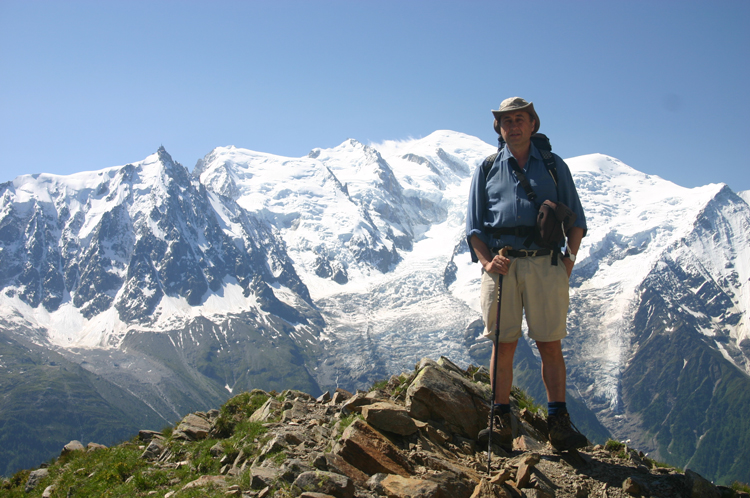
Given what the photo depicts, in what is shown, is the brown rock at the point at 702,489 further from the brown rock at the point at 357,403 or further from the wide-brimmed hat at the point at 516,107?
the wide-brimmed hat at the point at 516,107

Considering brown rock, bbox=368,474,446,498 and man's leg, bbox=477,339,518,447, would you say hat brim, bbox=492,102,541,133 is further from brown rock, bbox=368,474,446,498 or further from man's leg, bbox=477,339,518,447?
brown rock, bbox=368,474,446,498

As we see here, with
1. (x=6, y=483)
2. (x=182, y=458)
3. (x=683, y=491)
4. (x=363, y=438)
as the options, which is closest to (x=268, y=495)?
(x=363, y=438)

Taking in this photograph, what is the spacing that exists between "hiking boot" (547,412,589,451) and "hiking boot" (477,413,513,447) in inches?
31.9

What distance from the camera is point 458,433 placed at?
948 centimetres

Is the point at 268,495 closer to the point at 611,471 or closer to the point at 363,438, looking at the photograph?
the point at 363,438

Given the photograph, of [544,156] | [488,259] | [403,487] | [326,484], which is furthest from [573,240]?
[326,484]

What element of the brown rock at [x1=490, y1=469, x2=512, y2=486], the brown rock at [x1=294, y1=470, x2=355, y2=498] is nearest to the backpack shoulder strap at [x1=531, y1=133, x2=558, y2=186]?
the brown rock at [x1=490, y1=469, x2=512, y2=486]

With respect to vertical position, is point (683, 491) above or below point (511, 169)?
below

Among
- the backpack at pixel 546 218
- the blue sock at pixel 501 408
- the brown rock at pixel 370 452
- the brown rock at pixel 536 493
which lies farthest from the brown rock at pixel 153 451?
the backpack at pixel 546 218

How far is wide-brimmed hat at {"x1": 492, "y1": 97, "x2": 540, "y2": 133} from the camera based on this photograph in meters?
8.75

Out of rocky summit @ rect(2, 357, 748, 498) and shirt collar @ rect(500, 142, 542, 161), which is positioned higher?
shirt collar @ rect(500, 142, 542, 161)

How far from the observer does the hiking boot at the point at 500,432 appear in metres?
9.06

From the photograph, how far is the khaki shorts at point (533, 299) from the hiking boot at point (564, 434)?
52.3 inches

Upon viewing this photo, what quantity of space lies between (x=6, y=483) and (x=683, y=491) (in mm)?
14664
